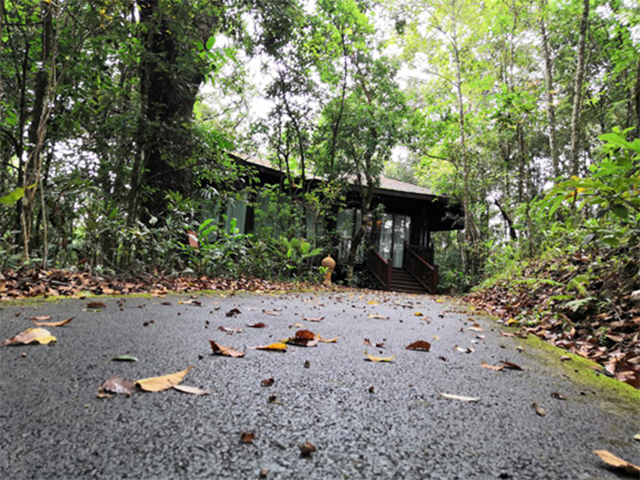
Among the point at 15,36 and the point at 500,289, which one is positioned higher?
the point at 15,36

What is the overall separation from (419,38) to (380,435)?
13742 mm

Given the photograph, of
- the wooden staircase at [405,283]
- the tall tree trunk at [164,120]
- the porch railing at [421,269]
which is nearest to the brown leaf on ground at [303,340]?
the tall tree trunk at [164,120]

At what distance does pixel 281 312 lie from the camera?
3.40m

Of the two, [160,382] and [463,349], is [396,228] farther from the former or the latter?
[160,382]

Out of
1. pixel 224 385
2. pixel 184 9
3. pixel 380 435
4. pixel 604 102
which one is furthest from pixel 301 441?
pixel 604 102

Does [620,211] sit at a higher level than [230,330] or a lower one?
higher

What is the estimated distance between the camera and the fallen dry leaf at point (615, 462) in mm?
912

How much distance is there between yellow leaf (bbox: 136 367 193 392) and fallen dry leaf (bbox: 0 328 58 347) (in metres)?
0.76

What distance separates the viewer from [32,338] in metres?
1.68

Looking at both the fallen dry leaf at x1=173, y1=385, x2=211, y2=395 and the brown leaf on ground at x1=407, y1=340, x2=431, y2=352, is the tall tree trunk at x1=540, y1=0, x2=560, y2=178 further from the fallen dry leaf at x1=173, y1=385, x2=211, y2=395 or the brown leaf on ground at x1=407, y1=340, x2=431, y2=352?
the fallen dry leaf at x1=173, y1=385, x2=211, y2=395

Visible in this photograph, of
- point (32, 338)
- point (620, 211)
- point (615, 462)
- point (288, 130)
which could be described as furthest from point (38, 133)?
point (288, 130)

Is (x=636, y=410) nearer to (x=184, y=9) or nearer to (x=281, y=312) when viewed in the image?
(x=281, y=312)

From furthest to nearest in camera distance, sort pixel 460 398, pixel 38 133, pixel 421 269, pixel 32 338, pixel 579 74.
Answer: pixel 421 269 < pixel 579 74 < pixel 38 133 < pixel 32 338 < pixel 460 398

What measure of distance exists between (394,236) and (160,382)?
14.1 metres
